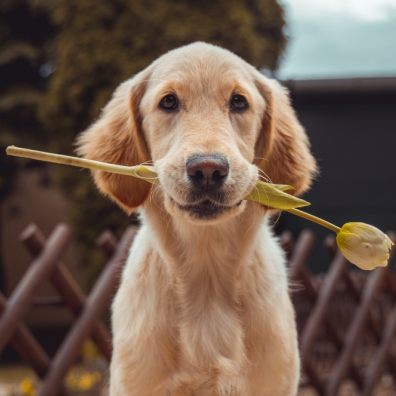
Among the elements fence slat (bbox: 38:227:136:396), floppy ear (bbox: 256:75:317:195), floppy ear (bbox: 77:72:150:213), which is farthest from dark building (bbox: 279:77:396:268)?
floppy ear (bbox: 77:72:150:213)

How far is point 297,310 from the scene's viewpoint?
24.7 feet

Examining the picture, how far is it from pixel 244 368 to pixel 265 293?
0.31 m

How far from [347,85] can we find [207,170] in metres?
9.01

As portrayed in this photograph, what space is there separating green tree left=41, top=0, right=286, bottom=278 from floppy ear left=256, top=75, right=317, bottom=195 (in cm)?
623

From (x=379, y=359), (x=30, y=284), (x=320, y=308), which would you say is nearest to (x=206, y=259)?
(x=30, y=284)

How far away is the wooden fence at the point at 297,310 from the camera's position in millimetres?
4895

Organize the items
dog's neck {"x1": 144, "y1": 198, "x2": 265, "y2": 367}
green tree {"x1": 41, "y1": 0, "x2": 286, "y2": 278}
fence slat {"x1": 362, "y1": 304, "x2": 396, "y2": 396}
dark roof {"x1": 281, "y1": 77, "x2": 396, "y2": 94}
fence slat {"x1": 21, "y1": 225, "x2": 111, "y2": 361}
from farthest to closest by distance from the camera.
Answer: dark roof {"x1": 281, "y1": 77, "x2": 396, "y2": 94}
green tree {"x1": 41, "y1": 0, "x2": 286, "y2": 278}
fence slat {"x1": 362, "y1": 304, "x2": 396, "y2": 396}
fence slat {"x1": 21, "y1": 225, "x2": 111, "y2": 361}
dog's neck {"x1": 144, "y1": 198, "x2": 265, "y2": 367}

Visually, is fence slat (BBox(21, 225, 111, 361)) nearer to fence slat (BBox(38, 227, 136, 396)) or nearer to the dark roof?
fence slat (BBox(38, 227, 136, 396))

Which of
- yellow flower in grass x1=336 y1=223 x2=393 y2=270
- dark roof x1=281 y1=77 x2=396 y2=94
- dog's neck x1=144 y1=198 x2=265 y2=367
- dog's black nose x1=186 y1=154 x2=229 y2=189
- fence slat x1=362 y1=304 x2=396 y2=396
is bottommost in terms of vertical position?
fence slat x1=362 y1=304 x2=396 y2=396

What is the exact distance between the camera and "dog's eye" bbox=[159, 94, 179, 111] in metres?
3.18

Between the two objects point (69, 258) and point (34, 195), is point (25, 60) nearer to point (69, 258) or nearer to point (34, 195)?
point (34, 195)

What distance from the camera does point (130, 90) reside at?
355cm

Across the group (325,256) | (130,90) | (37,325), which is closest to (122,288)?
(130,90)

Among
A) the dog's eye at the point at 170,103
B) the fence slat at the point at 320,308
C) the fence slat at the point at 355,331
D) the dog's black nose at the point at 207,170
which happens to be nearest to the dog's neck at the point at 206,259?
the dog's eye at the point at 170,103
